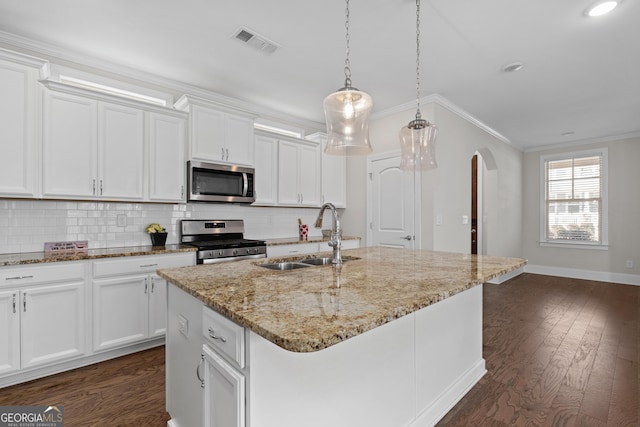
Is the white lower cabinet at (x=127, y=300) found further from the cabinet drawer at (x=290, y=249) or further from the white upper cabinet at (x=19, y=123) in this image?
the cabinet drawer at (x=290, y=249)

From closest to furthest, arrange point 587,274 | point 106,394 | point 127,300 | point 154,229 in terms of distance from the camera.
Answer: point 106,394, point 127,300, point 154,229, point 587,274

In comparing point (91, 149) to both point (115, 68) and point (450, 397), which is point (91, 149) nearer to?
point (115, 68)

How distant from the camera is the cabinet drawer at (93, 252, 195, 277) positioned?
8.16ft

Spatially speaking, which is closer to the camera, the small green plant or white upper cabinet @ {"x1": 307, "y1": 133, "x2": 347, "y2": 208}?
the small green plant

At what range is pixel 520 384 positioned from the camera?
2.21 metres

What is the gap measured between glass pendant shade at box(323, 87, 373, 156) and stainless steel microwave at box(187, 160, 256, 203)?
183 centimetres

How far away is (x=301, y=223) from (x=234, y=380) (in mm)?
3540

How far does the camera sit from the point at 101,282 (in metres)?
2.48

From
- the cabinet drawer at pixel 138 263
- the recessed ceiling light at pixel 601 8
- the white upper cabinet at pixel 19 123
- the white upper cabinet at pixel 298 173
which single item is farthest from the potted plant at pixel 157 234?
the recessed ceiling light at pixel 601 8

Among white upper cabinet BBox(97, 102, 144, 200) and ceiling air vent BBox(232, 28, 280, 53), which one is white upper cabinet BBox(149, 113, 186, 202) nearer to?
white upper cabinet BBox(97, 102, 144, 200)

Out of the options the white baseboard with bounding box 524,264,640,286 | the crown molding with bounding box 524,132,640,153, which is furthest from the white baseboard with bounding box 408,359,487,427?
the crown molding with bounding box 524,132,640,153

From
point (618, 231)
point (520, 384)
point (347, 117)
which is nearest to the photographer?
point (347, 117)

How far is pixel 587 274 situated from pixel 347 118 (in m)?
6.45

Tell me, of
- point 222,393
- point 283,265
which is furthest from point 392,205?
point 222,393
